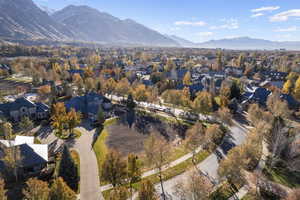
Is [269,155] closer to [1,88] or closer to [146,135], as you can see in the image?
[146,135]

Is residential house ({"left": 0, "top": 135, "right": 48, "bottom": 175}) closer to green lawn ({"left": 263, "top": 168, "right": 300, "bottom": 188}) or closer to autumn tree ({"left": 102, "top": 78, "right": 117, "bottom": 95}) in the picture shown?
green lawn ({"left": 263, "top": 168, "right": 300, "bottom": 188})

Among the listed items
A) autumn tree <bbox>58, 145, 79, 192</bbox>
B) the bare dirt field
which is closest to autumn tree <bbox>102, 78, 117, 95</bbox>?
the bare dirt field

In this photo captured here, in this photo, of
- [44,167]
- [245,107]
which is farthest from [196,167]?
[245,107]

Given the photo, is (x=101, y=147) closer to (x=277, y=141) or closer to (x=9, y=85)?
(x=277, y=141)

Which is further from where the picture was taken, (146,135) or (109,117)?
(109,117)

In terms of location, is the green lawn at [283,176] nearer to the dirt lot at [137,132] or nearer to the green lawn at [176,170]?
the green lawn at [176,170]
